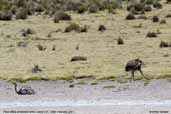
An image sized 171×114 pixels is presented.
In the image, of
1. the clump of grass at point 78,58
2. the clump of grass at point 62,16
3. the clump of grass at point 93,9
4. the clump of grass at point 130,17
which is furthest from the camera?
the clump of grass at point 93,9

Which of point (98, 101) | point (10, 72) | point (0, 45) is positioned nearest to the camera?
point (98, 101)

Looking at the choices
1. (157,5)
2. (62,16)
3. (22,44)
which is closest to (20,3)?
(157,5)

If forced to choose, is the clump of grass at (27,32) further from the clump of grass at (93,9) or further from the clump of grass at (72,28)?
the clump of grass at (93,9)

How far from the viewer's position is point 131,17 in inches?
1736

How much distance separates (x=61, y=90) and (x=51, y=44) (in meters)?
12.6

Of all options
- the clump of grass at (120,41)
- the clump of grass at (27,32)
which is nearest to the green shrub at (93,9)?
the clump of grass at (27,32)

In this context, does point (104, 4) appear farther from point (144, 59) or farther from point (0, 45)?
point (144, 59)

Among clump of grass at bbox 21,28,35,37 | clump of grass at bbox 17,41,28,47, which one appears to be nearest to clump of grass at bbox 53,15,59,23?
clump of grass at bbox 21,28,35,37

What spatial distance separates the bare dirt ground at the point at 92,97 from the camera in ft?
52.6

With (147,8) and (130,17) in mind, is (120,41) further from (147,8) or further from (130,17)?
(147,8)

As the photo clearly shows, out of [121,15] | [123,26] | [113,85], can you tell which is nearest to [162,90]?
[113,85]

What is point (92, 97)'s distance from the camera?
19.5m

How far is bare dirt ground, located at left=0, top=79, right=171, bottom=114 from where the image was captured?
52.6 feet

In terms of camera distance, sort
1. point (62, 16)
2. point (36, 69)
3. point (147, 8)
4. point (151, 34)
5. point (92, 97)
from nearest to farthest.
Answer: point (92, 97) < point (36, 69) < point (151, 34) < point (62, 16) < point (147, 8)
